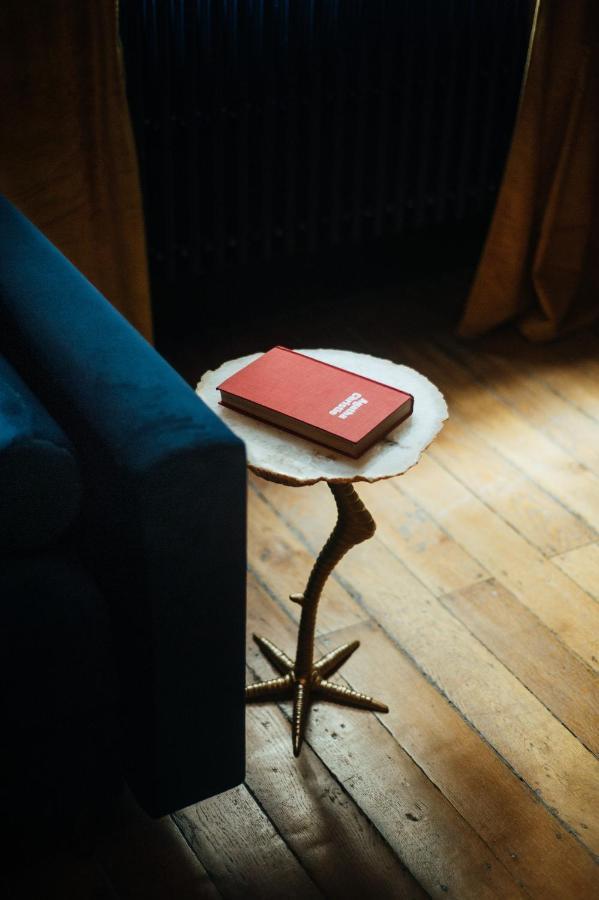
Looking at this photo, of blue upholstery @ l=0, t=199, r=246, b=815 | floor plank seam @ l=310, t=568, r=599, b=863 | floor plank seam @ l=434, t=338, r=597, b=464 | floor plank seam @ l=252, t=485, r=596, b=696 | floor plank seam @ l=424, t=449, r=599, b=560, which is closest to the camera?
blue upholstery @ l=0, t=199, r=246, b=815

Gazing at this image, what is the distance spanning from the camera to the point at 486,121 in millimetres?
2797

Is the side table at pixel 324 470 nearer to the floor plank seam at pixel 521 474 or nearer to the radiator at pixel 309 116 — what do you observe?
the floor plank seam at pixel 521 474

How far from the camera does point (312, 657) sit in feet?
5.65

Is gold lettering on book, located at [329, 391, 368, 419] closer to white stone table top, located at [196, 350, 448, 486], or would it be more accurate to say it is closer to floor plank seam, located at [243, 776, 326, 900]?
white stone table top, located at [196, 350, 448, 486]

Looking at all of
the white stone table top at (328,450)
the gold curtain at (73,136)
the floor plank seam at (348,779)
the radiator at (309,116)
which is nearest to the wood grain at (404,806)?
the floor plank seam at (348,779)

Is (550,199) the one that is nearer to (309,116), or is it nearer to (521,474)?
(309,116)

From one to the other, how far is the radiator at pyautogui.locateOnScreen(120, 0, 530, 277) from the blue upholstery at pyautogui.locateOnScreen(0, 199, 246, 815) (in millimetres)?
1051

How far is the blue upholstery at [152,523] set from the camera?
3.86 ft

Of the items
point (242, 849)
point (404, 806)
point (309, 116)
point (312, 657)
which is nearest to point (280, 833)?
point (242, 849)

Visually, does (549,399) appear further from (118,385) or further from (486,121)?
(118,385)

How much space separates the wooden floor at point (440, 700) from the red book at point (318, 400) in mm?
528

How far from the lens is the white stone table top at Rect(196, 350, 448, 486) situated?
1.38 meters

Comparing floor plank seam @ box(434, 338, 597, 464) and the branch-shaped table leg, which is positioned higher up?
the branch-shaped table leg

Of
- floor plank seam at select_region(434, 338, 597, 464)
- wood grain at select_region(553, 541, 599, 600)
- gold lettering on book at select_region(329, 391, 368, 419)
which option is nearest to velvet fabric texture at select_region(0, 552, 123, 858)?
gold lettering on book at select_region(329, 391, 368, 419)
